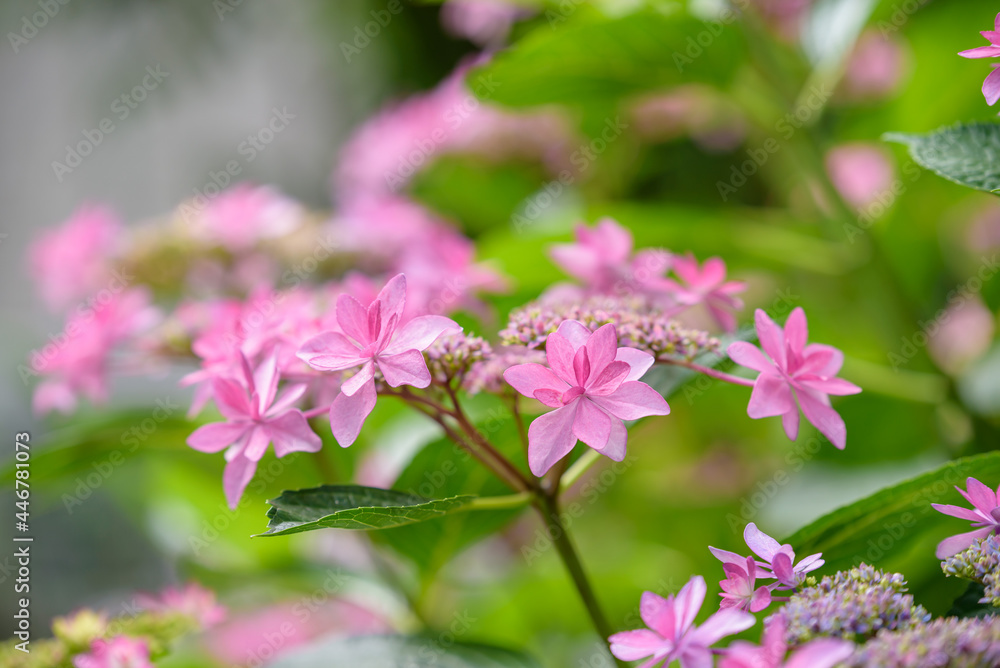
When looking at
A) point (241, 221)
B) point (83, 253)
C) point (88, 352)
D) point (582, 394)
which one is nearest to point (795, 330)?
point (582, 394)

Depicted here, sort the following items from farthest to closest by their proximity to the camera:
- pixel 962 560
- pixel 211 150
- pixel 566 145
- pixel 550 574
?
pixel 211 150 < pixel 566 145 < pixel 550 574 < pixel 962 560

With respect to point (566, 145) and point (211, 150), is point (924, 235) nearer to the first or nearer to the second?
point (566, 145)

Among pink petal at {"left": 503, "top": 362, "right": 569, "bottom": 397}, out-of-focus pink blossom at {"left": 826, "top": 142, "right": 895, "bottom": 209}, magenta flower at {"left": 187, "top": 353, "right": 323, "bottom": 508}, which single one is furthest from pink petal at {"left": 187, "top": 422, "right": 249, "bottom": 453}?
out-of-focus pink blossom at {"left": 826, "top": 142, "right": 895, "bottom": 209}

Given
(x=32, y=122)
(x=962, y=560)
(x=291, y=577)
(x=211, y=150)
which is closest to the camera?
(x=962, y=560)

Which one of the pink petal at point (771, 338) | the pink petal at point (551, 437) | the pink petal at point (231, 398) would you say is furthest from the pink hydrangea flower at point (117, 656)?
the pink petal at point (771, 338)

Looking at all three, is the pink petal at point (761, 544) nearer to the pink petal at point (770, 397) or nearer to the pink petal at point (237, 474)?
the pink petal at point (770, 397)

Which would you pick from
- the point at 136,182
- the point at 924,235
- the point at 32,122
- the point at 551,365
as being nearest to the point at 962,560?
the point at 551,365

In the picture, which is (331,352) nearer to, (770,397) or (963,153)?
(770,397)
